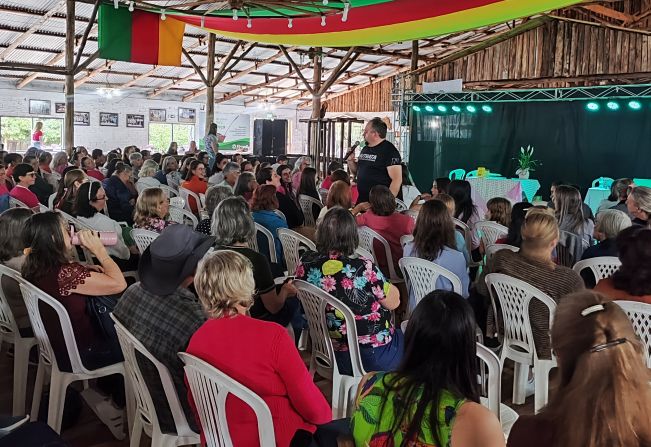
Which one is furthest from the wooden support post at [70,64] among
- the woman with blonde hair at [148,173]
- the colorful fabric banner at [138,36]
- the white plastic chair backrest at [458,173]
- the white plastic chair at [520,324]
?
the white plastic chair at [520,324]

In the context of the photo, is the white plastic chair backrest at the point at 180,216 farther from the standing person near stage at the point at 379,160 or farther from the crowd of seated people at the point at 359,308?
the standing person near stage at the point at 379,160

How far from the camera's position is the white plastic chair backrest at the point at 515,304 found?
2947mm

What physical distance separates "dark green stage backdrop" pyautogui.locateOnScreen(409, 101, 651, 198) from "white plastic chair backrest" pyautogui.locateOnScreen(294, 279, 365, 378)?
927 cm

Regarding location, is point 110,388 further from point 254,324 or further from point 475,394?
point 475,394

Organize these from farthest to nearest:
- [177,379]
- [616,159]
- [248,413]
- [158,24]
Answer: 1. [616,159]
2. [158,24]
3. [177,379]
4. [248,413]

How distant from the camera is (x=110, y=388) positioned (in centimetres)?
303

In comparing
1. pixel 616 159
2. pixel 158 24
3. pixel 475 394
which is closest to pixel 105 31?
pixel 158 24

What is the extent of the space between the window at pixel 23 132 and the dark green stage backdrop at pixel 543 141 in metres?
11.9

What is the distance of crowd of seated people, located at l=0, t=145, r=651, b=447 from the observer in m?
1.29

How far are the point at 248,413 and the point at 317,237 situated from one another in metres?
1.18

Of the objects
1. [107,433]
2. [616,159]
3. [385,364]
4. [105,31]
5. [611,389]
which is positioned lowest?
[107,433]

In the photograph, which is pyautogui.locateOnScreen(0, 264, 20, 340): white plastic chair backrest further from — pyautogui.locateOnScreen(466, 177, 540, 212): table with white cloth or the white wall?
the white wall

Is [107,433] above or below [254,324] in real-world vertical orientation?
below

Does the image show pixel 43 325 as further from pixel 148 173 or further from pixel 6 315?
pixel 148 173
